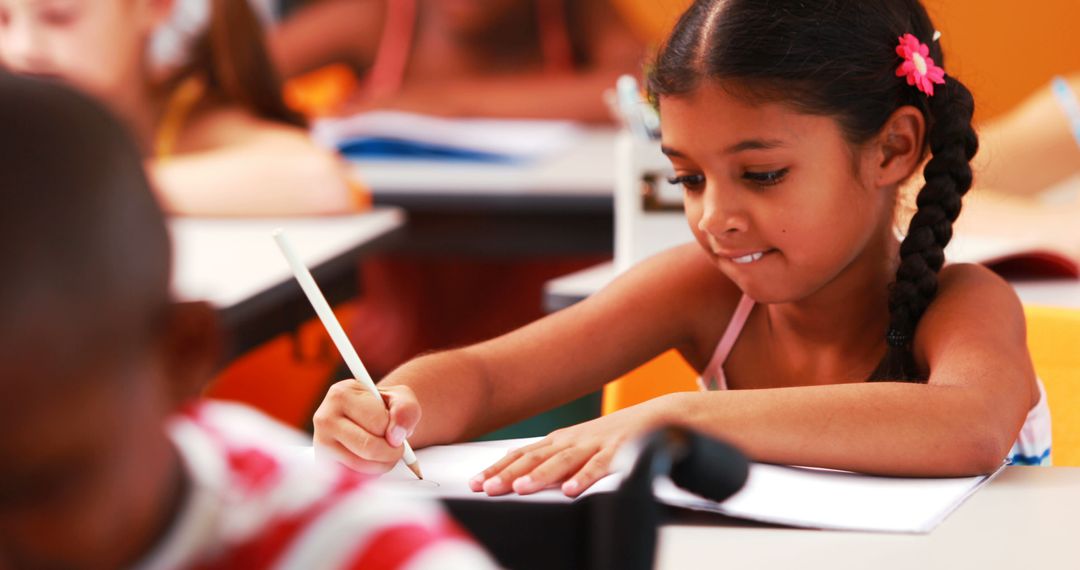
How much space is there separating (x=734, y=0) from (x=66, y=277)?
813 millimetres

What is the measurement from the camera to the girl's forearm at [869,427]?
0.91 m

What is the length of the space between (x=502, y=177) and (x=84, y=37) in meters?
0.68

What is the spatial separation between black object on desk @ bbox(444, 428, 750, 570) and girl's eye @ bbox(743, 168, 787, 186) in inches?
12.5

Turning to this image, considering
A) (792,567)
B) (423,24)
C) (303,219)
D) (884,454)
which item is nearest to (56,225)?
(792,567)

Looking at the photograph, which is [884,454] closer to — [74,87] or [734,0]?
[734,0]

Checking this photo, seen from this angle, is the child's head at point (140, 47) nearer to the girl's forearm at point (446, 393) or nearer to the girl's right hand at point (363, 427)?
the girl's forearm at point (446, 393)

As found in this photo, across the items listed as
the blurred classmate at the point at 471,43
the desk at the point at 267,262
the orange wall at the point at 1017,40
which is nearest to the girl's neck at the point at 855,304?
the desk at the point at 267,262

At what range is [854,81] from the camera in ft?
3.63

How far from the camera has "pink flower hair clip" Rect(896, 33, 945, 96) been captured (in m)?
1.12

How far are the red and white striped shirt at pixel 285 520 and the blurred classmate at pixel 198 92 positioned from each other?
1481mm

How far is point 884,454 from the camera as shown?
0.91 m

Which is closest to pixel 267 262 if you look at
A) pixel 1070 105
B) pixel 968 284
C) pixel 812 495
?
pixel 968 284

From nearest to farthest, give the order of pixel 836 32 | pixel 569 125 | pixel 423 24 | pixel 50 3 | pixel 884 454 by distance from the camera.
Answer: pixel 884 454 → pixel 836 32 → pixel 50 3 → pixel 569 125 → pixel 423 24

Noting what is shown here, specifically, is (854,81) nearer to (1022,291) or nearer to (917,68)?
(917,68)
